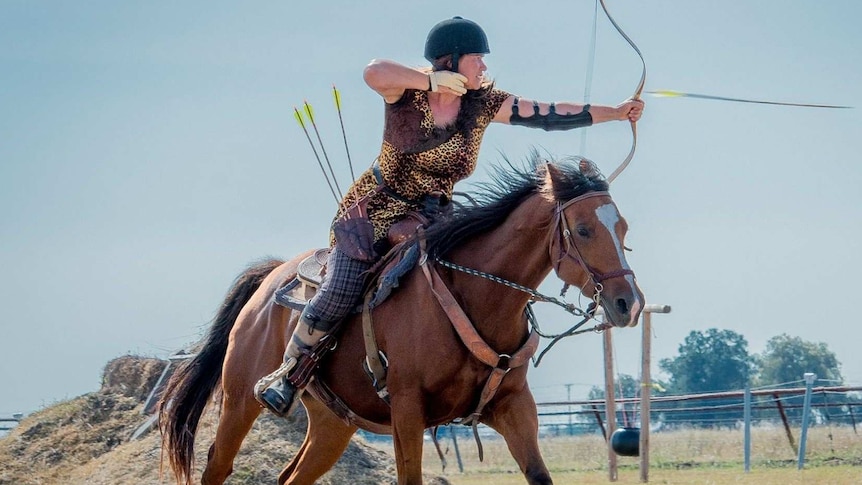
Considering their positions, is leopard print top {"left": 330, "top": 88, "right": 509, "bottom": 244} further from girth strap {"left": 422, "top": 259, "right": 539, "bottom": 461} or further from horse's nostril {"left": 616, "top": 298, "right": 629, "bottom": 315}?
horse's nostril {"left": 616, "top": 298, "right": 629, "bottom": 315}

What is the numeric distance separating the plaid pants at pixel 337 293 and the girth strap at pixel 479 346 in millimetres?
606

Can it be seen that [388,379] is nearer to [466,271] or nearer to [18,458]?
[466,271]

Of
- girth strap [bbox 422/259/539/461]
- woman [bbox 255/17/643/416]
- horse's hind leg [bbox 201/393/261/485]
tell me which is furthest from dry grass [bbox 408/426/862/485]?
girth strap [bbox 422/259/539/461]

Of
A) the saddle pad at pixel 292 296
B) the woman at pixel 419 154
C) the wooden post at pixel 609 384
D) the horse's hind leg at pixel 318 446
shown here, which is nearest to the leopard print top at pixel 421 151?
the woman at pixel 419 154

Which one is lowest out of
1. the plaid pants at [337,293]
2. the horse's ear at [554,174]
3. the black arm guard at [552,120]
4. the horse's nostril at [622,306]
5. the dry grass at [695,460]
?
the dry grass at [695,460]

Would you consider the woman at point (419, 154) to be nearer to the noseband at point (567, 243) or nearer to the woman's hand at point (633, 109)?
the woman's hand at point (633, 109)

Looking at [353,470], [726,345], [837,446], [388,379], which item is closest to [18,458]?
[353,470]

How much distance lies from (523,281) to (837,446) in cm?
1600

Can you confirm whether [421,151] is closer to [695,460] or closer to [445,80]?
[445,80]

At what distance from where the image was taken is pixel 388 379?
23.8ft

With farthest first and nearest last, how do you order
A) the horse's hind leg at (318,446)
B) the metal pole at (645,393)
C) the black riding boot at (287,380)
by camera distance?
the metal pole at (645,393) → the horse's hind leg at (318,446) → the black riding boot at (287,380)

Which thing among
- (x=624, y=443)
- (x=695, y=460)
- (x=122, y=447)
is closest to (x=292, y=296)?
(x=122, y=447)

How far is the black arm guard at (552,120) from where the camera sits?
791cm

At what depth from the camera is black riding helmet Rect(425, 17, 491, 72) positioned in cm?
751
